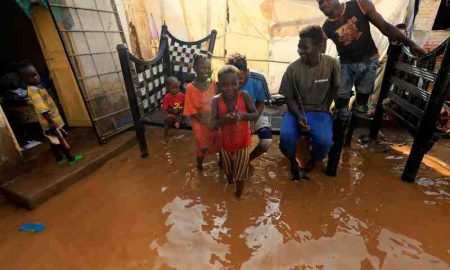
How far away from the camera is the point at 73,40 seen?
3680 millimetres

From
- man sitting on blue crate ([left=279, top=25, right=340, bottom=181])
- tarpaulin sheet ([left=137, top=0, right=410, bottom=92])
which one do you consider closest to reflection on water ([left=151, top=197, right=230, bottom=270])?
man sitting on blue crate ([left=279, top=25, right=340, bottom=181])

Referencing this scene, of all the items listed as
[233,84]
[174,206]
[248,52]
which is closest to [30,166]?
[174,206]

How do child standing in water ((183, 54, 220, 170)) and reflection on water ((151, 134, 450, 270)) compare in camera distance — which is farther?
child standing in water ((183, 54, 220, 170))

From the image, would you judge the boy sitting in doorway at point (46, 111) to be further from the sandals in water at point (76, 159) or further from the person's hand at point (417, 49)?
the person's hand at point (417, 49)

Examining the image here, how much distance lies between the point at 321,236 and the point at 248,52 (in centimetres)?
395

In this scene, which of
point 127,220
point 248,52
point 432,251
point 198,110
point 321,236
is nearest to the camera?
point 432,251

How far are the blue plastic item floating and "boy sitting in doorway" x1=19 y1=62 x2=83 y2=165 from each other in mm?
979

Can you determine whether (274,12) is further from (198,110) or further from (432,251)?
(432,251)

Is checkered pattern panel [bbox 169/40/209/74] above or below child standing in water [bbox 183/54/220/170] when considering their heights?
above

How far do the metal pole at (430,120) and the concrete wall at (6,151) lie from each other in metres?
4.59

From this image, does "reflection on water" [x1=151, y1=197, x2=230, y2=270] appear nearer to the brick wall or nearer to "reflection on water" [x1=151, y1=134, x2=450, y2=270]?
"reflection on water" [x1=151, y1=134, x2=450, y2=270]

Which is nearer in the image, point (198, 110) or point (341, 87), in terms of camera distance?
point (198, 110)

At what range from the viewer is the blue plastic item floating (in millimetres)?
2473

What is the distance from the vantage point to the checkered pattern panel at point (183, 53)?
14.8 ft
